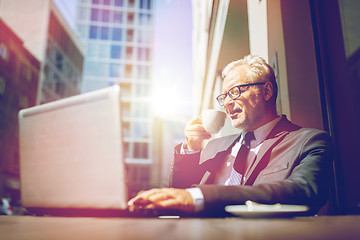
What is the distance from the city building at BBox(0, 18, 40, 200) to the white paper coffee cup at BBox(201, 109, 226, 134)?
64.4 feet

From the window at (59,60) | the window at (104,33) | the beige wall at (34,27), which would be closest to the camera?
the beige wall at (34,27)

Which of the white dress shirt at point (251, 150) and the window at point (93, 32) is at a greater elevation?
the window at point (93, 32)

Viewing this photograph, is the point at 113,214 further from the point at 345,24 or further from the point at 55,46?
the point at 55,46

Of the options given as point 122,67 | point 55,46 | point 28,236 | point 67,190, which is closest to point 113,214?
point 67,190

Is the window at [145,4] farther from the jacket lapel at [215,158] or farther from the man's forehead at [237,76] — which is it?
the jacket lapel at [215,158]

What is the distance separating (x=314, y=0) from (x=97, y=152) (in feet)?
7.28

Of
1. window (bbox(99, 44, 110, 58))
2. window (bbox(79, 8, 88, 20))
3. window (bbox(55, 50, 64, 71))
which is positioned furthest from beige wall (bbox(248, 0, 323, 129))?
window (bbox(79, 8, 88, 20))

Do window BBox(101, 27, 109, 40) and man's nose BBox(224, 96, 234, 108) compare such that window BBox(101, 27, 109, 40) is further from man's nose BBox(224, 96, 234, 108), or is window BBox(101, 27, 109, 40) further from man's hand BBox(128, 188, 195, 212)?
man's hand BBox(128, 188, 195, 212)

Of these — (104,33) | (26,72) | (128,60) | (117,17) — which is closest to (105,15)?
(117,17)

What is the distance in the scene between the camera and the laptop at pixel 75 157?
74 centimetres

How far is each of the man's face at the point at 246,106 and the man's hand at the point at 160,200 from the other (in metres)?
1.08

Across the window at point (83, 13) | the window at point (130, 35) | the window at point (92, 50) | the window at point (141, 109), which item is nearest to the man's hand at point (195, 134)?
the window at point (141, 109)

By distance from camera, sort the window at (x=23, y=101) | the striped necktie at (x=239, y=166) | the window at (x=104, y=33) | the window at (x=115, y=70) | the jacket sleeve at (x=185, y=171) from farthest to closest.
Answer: the window at (x=104, y=33), the window at (x=115, y=70), the window at (x=23, y=101), the jacket sleeve at (x=185, y=171), the striped necktie at (x=239, y=166)

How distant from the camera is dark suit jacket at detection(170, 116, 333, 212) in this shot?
2.93 ft
